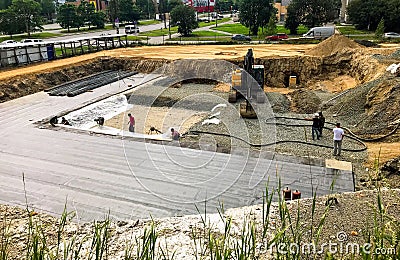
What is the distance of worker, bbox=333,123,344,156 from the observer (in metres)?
12.4

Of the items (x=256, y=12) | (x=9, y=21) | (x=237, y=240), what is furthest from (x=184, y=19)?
(x=237, y=240)

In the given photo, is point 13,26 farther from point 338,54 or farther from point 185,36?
point 338,54

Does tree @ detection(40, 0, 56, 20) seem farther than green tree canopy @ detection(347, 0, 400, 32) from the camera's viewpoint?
Yes

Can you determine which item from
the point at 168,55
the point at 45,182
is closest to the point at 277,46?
the point at 168,55

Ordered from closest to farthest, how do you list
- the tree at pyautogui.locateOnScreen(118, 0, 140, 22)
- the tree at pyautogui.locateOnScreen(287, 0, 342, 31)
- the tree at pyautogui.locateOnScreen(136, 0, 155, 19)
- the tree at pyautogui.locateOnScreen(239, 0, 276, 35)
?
1. the tree at pyautogui.locateOnScreen(287, 0, 342, 31)
2. the tree at pyautogui.locateOnScreen(239, 0, 276, 35)
3. the tree at pyautogui.locateOnScreen(118, 0, 140, 22)
4. the tree at pyautogui.locateOnScreen(136, 0, 155, 19)

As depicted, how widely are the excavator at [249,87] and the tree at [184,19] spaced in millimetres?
31962

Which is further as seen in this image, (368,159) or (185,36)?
(185,36)

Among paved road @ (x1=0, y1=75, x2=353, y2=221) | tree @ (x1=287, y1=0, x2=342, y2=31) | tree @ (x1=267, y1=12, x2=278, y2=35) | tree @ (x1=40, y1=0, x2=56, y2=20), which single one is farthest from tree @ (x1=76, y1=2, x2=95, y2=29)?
paved road @ (x1=0, y1=75, x2=353, y2=221)

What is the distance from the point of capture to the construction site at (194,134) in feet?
32.4

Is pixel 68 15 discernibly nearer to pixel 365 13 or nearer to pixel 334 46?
pixel 334 46

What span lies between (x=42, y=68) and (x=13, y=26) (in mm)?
26053

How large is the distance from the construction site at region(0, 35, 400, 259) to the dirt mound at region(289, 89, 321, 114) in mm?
88

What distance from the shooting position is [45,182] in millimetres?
10773

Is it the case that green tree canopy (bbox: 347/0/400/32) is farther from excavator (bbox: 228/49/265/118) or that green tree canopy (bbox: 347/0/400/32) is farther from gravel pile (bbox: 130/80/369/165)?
excavator (bbox: 228/49/265/118)
